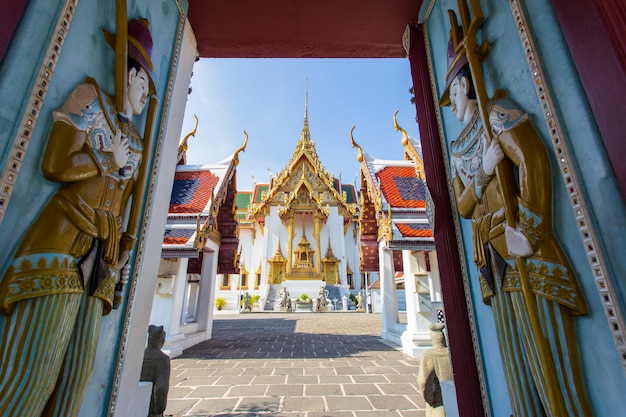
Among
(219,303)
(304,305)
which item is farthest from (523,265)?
(219,303)

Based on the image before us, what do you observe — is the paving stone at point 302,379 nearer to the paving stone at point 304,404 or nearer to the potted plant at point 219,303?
the paving stone at point 304,404

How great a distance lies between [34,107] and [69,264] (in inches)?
22.7

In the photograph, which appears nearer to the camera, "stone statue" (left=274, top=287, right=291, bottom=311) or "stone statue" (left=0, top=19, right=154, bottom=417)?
"stone statue" (left=0, top=19, right=154, bottom=417)

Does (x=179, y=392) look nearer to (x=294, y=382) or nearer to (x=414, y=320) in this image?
(x=294, y=382)

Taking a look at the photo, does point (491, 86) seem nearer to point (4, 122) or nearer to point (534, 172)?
point (534, 172)

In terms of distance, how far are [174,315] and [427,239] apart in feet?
15.1

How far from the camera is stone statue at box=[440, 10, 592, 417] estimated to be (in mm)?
1016

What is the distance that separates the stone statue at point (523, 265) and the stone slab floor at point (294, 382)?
201cm

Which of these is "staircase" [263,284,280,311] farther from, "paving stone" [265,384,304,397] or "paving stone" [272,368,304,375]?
"paving stone" [265,384,304,397]

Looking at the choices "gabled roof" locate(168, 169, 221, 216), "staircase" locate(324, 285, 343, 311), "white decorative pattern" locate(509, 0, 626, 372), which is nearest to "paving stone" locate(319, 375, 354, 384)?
"white decorative pattern" locate(509, 0, 626, 372)

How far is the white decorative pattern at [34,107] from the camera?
3.20 ft

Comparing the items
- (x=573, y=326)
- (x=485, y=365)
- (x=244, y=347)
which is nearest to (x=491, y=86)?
(x=573, y=326)

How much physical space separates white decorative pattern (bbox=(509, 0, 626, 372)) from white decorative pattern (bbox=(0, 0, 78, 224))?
183cm

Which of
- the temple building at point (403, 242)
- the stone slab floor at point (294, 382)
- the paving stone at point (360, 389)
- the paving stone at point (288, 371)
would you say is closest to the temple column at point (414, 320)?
the temple building at point (403, 242)
